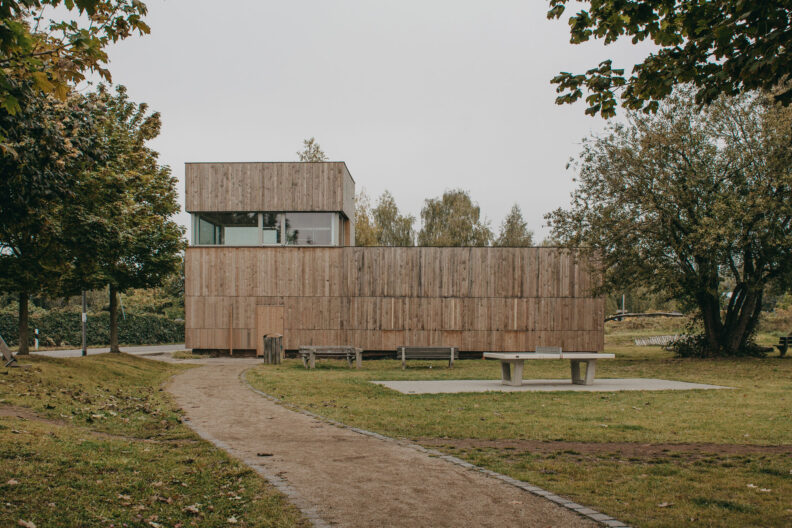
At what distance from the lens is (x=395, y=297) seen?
33.1 m

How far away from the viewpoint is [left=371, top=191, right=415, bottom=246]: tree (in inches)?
2581

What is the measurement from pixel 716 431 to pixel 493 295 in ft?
75.4

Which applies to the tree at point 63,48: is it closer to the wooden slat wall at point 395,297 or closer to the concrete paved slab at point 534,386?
the concrete paved slab at point 534,386

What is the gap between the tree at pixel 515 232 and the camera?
6794 centimetres

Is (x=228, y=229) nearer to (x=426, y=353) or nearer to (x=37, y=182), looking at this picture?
(x=426, y=353)

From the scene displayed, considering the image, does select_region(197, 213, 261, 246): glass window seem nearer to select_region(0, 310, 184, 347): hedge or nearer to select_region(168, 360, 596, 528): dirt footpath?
select_region(0, 310, 184, 347): hedge

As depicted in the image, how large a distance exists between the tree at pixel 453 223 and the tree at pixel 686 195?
109ft

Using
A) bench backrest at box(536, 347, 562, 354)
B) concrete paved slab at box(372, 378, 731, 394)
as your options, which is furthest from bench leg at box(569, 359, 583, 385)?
bench backrest at box(536, 347, 562, 354)

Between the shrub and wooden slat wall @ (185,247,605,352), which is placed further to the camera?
wooden slat wall @ (185,247,605,352)

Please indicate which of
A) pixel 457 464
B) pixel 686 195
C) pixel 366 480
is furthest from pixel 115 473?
pixel 686 195

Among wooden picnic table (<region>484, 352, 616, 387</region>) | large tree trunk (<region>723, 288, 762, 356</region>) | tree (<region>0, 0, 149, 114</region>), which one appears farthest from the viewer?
large tree trunk (<region>723, 288, 762, 356</region>)

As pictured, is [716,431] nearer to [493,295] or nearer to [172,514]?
[172,514]

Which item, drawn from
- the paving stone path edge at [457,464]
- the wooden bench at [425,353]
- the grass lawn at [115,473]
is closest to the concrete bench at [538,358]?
the wooden bench at [425,353]

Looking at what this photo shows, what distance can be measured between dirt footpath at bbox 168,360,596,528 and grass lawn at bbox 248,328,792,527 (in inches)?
22.4
